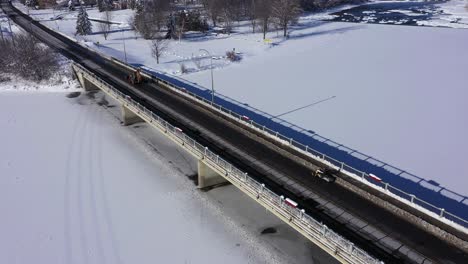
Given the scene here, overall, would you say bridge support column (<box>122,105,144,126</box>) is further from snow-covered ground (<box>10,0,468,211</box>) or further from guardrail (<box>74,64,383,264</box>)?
snow-covered ground (<box>10,0,468,211</box>)

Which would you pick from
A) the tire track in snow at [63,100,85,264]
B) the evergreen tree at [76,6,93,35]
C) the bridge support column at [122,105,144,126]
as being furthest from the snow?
the tire track in snow at [63,100,85,264]

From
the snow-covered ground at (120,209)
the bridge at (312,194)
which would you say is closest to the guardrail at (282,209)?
the bridge at (312,194)

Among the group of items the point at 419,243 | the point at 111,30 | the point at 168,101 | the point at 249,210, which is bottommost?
the point at 249,210

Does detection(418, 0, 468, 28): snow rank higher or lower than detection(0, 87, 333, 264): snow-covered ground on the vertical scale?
higher

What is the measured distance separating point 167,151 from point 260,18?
244 ft

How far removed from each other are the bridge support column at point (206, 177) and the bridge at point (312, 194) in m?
0.10

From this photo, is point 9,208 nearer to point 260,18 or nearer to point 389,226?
point 389,226

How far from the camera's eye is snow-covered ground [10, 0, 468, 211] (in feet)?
139

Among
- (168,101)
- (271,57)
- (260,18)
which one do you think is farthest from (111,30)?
(168,101)

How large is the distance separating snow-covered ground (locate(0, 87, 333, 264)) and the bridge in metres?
4.01

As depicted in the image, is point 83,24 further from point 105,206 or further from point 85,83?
point 105,206

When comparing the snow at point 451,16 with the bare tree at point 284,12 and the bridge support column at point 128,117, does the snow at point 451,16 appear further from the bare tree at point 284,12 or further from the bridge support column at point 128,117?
the bridge support column at point 128,117

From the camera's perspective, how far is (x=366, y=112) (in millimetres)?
51281

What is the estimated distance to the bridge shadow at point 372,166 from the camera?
31.9 m
